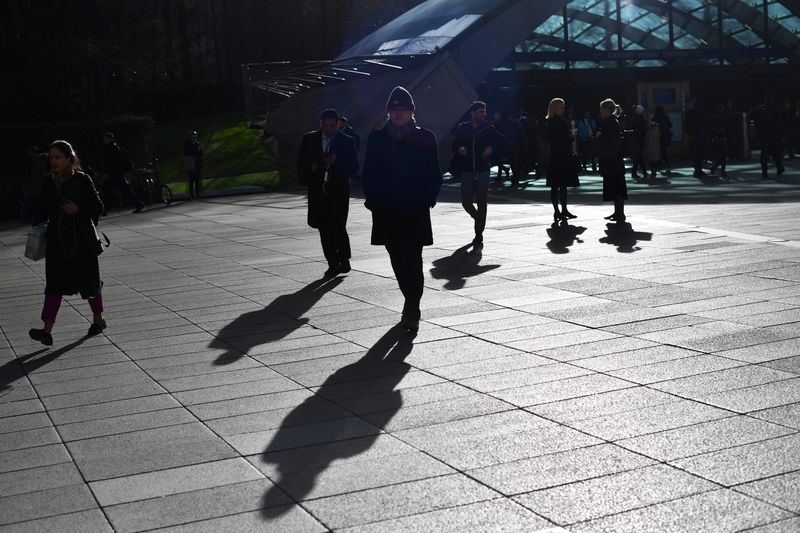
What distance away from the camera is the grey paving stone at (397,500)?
4.50 metres

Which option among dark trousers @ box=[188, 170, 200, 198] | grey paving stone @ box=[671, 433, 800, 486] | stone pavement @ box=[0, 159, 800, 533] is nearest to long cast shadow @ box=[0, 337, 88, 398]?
stone pavement @ box=[0, 159, 800, 533]

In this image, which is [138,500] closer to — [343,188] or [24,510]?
[24,510]

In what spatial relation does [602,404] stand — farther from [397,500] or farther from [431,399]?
[397,500]

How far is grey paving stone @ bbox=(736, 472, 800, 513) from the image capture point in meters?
4.34

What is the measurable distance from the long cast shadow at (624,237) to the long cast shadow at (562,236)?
0.37 meters

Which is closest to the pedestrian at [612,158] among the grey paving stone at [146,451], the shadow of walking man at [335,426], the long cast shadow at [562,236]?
the long cast shadow at [562,236]

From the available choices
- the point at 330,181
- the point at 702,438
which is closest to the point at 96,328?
the point at 330,181

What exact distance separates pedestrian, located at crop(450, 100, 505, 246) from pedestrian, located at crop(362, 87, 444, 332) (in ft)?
18.4

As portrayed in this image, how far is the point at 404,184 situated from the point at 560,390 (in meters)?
2.92

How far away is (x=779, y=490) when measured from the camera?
4488 mm

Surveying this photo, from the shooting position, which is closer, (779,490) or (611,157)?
(779,490)

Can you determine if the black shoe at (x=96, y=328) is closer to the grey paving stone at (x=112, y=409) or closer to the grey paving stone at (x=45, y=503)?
the grey paving stone at (x=112, y=409)

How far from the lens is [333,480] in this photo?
5.01 m

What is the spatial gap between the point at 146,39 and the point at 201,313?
41.3 m
